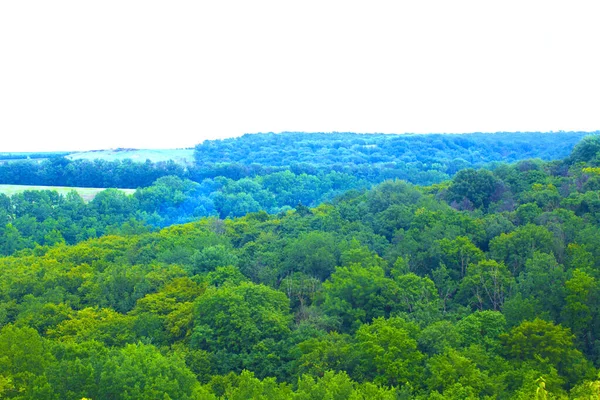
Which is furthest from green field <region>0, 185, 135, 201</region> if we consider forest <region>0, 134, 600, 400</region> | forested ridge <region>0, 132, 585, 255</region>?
forest <region>0, 134, 600, 400</region>

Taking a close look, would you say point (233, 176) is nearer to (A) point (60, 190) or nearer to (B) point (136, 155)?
(B) point (136, 155)

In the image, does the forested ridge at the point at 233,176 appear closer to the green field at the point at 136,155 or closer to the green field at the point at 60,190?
the green field at the point at 136,155

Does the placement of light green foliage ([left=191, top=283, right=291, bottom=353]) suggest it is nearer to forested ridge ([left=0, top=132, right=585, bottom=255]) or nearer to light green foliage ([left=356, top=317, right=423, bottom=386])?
light green foliage ([left=356, top=317, right=423, bottom=386])

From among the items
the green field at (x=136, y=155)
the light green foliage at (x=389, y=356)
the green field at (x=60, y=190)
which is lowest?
the light green foliage at (x=389, y=356)

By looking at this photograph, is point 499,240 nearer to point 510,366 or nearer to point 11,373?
point 510,366

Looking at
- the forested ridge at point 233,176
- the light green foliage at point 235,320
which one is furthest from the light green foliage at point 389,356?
the forested ridge at point 233,176

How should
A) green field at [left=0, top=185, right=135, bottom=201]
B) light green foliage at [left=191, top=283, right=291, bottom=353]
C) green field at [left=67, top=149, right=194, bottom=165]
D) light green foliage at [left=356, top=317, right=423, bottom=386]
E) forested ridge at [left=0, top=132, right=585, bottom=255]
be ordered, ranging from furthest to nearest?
green field at [left=67, top=149, right=194, bottom=165] → green field at [left=0, top=185, right=135, bottom=201] → forested ridge at [left=0, top=132, right=585, bottom=255] → light green foliage at [left=191, top=283, right=291, bottom=353] → light green foliage at [left=356, top=317, right=423, bottom=386]
